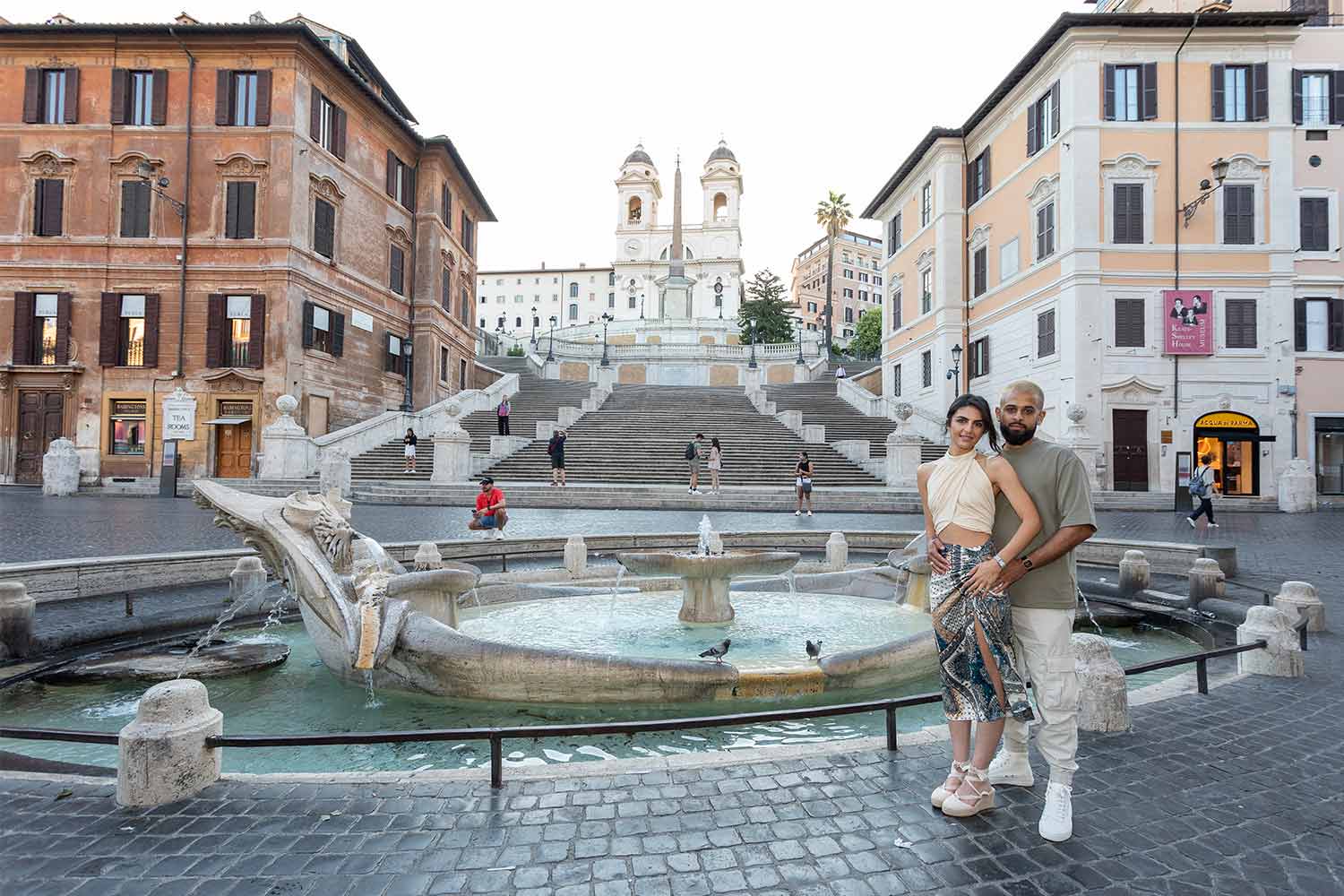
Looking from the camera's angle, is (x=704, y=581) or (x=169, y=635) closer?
(x=169, y=635)

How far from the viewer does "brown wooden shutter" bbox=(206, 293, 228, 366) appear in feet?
86.0

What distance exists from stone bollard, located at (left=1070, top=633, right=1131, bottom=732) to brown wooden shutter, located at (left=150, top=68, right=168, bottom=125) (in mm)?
33692

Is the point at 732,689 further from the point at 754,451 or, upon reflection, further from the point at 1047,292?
the point at 1047,292

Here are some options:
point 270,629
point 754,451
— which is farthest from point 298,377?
point 270,629

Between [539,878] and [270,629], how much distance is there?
5.82 meters

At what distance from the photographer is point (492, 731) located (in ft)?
11.0

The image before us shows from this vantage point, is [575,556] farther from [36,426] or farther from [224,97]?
[224,97]

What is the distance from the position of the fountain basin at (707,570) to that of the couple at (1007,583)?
4089 mm

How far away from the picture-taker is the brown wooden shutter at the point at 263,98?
26672 millimetres

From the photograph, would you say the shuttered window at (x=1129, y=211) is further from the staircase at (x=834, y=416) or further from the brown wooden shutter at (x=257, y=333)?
the brown wooden shutter at (x=257, y=333)

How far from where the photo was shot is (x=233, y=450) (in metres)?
26.3

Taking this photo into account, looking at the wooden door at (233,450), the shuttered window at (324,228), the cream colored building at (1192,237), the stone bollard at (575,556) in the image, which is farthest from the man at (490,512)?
the shuttered window at (324,228)

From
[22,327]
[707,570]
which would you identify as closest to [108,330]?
[22,327]

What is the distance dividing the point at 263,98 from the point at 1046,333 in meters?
30.1
